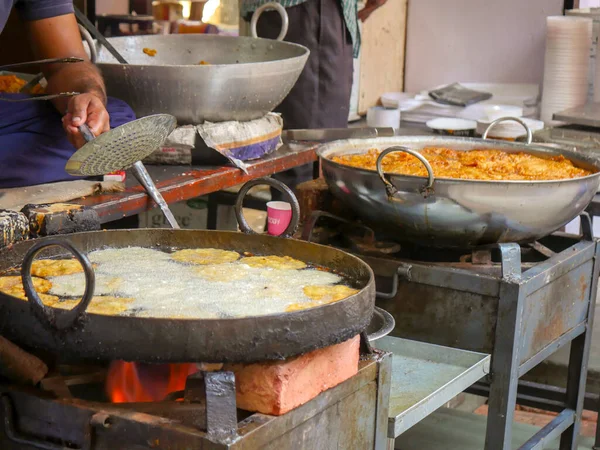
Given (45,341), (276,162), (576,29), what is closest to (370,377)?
(45,341)

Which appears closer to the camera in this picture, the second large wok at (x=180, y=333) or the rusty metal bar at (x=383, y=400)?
the second large wok at (x=180, y=333)

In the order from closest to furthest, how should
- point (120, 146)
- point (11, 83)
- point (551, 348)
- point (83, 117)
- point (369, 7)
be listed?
1. point (120, 146)
2. point (83, 117)
3. point (551, 348)
4. point (11, 83)
5. point (369, 7)

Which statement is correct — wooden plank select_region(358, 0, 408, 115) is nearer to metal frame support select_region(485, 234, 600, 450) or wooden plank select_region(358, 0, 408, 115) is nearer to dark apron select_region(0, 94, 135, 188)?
dark apron select_region(0, 94, 135, 188)

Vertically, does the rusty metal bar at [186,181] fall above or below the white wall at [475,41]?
below

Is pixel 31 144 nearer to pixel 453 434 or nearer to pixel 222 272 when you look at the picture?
pixel 222 272

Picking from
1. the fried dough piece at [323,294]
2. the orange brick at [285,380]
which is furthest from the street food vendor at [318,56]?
the orange brick at [285,380]

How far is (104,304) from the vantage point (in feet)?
5.00

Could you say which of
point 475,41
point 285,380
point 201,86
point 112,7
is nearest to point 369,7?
point 475,41

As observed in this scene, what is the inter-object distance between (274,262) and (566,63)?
3.40 m

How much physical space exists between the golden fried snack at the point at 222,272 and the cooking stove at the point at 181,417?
24cm

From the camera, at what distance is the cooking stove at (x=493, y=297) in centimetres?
232

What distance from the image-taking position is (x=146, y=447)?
4.66 ft

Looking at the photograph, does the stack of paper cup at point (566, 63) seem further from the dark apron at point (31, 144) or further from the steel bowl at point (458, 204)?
the dark apron at point (31, 144)

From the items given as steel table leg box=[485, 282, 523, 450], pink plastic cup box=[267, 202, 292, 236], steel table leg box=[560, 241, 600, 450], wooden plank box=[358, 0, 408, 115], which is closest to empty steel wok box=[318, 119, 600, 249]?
steel table leg box=[485, 282, 523, 450]
